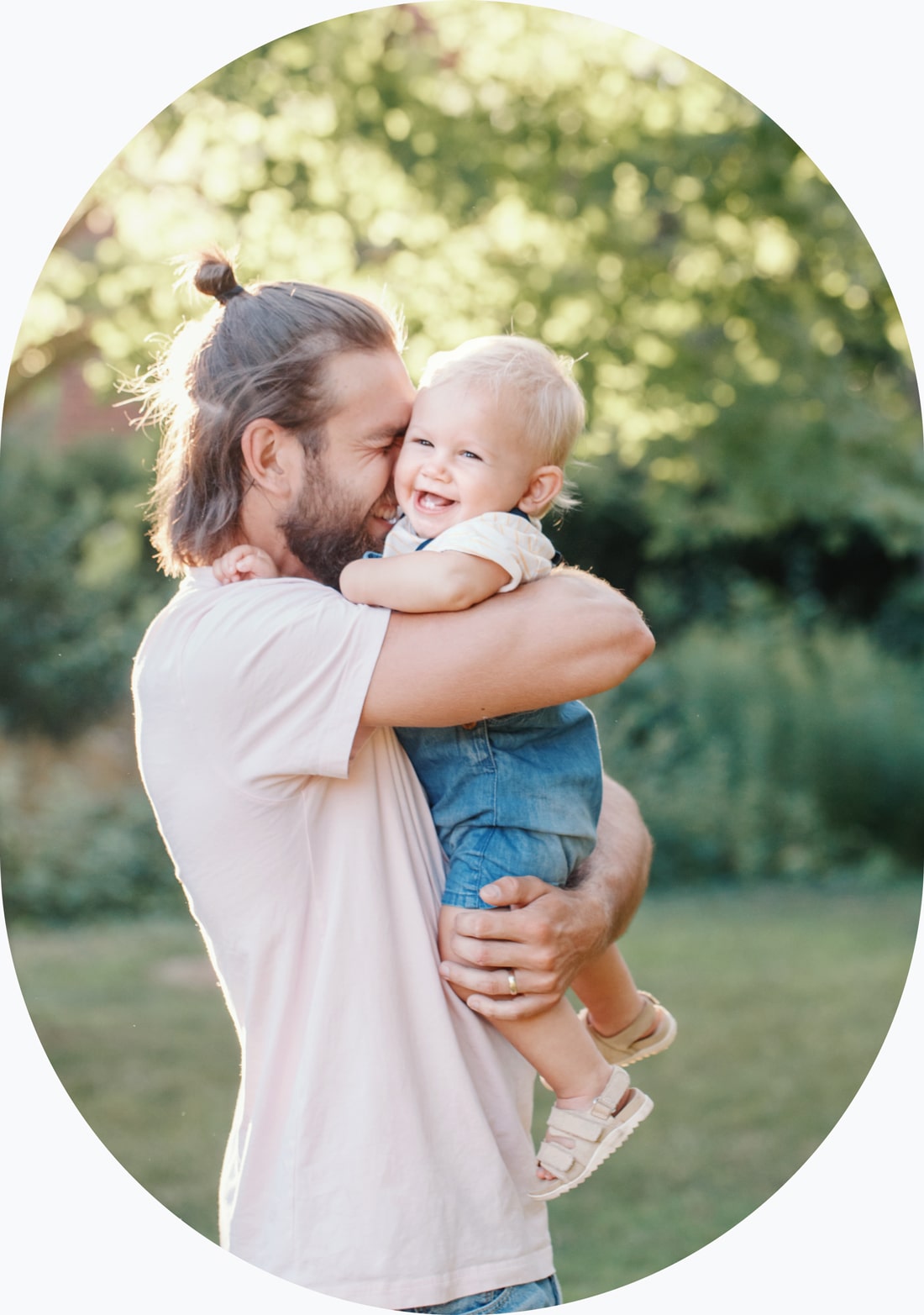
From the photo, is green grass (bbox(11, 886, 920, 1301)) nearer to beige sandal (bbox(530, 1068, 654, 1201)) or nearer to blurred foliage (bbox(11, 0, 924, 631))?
beige sandal (bbox(530, 1068, 654, 1201))

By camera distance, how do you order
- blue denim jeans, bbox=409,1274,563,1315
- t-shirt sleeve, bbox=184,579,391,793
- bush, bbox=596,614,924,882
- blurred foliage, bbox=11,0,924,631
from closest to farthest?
1. t-shirt sleeve, bbox=184,579,391,793
2. blue denim jeans, bbox=409,1274,563,1315
3. blurred foliage, bbox=11,0,924,631
4. bush, bbox=596,614,924,882

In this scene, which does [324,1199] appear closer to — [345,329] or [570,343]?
[345,329]

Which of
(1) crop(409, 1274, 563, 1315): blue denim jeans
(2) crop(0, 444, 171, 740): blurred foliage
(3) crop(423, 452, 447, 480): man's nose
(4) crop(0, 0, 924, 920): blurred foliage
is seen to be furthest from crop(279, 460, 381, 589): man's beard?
(2) crop(0, 444, 171, 740): blurred foliage

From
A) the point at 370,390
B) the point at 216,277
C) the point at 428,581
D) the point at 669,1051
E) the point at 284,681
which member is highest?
the point at 216,277

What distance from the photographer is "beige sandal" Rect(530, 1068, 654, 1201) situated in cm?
178

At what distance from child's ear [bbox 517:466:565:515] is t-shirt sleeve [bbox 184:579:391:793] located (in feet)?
1.17

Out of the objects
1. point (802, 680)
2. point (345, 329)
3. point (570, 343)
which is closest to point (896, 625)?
point (802, 680)

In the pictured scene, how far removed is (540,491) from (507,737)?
0.36 meters

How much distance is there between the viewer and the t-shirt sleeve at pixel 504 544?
65.7 inches

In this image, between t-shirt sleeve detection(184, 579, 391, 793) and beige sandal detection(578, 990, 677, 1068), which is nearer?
t-shirt sleeve detection(184, 579, 391, 793)

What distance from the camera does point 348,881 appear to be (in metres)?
1.67

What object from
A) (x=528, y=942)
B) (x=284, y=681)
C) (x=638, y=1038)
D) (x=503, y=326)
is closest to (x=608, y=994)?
(x=638, y=1038)

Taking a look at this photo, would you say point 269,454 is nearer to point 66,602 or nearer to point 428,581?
point 428,581

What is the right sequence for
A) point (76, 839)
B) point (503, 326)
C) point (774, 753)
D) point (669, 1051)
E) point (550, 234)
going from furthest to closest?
point (774, 753) < point (76, 839) < point (669, 1051) < point (550, 234) < point (503, 326)
